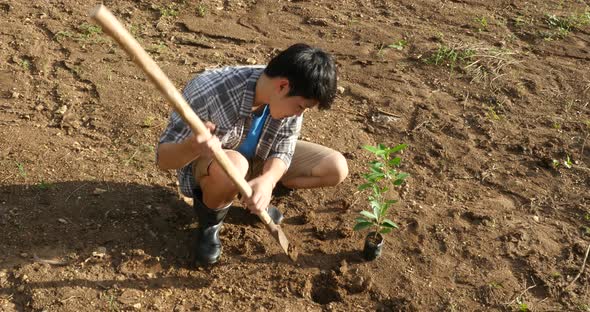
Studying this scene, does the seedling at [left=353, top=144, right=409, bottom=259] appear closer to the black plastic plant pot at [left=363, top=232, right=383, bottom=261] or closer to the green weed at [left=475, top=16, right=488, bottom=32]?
the black plastic plant pot at [left=363, top=232, right=383, bottom=261]

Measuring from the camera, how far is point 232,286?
9.77 ft

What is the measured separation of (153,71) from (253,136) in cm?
100

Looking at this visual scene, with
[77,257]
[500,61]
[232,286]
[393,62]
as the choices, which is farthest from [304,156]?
[500,61]

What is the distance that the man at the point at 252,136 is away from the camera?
8.44 feet

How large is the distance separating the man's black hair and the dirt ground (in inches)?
37.9

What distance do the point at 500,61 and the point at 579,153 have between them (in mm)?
1009

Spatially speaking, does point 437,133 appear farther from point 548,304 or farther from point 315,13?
point 315,13

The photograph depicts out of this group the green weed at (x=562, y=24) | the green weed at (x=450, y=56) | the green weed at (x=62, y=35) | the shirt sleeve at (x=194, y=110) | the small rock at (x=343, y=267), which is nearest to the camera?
the shirt sleeve at (x=194, y=110)

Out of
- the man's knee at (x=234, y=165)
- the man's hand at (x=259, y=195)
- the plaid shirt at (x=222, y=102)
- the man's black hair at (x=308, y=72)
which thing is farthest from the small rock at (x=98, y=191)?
the man's black hair at (x=308, y=72)

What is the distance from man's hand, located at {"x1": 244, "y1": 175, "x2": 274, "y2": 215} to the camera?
A: 262 centimetres

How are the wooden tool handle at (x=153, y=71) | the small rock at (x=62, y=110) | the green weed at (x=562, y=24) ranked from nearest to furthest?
1. the wooden tool handle at (x=153, y=71)
2. the small rock at (x=62, y=110)
3. the green weed at (x=562, y=24)

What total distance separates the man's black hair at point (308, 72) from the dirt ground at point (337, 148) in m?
0.96

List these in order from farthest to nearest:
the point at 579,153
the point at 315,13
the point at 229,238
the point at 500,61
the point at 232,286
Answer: the point at 315,13 → the point at 500,61 → the point at 579,153 → the point at 229,238 → the point at 232,286

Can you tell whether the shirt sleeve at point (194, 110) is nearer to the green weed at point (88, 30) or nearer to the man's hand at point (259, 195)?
the man's hand at point (259, 195)
